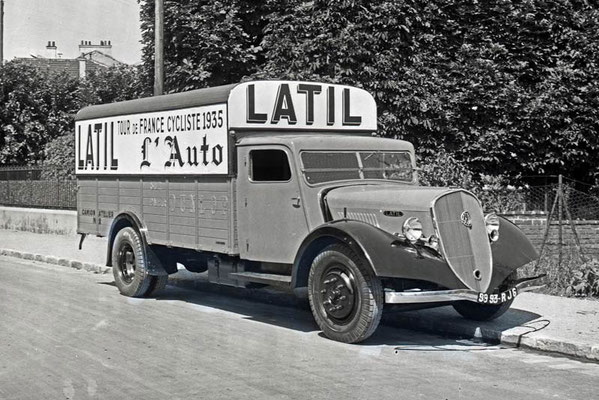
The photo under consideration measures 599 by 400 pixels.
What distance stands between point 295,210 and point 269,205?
38 cm

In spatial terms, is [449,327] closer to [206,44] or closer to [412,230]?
Answer: [412,230]

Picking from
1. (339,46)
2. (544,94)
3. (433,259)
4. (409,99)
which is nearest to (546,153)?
(544,94)

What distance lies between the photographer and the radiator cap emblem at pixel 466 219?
28.8 feet

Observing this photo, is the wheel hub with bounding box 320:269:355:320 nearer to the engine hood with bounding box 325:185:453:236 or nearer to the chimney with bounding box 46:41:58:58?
the engine hood with bounding box 325:185:453:236

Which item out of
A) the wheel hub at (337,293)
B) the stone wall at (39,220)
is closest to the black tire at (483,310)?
the wheel hub at (337,293)

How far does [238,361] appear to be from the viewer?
7.71 m

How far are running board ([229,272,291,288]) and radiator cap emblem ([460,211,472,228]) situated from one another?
1979mm

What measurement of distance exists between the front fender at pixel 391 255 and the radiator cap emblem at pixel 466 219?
1.94ft

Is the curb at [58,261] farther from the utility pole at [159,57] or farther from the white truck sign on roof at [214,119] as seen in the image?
the utility pole at [159,57]

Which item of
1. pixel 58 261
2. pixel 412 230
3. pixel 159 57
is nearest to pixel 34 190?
pixel 58 261

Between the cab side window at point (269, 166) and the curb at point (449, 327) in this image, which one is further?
the cab side window at point (269, 166)

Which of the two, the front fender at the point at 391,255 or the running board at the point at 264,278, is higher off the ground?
the front fender at the point at 391,255

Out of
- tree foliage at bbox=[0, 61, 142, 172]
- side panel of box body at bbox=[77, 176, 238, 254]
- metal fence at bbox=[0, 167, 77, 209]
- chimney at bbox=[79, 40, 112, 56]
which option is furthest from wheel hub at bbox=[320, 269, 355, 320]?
chimney at bbox=[79, 40, 112, 56]

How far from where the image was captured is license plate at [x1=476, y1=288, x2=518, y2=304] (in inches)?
330
